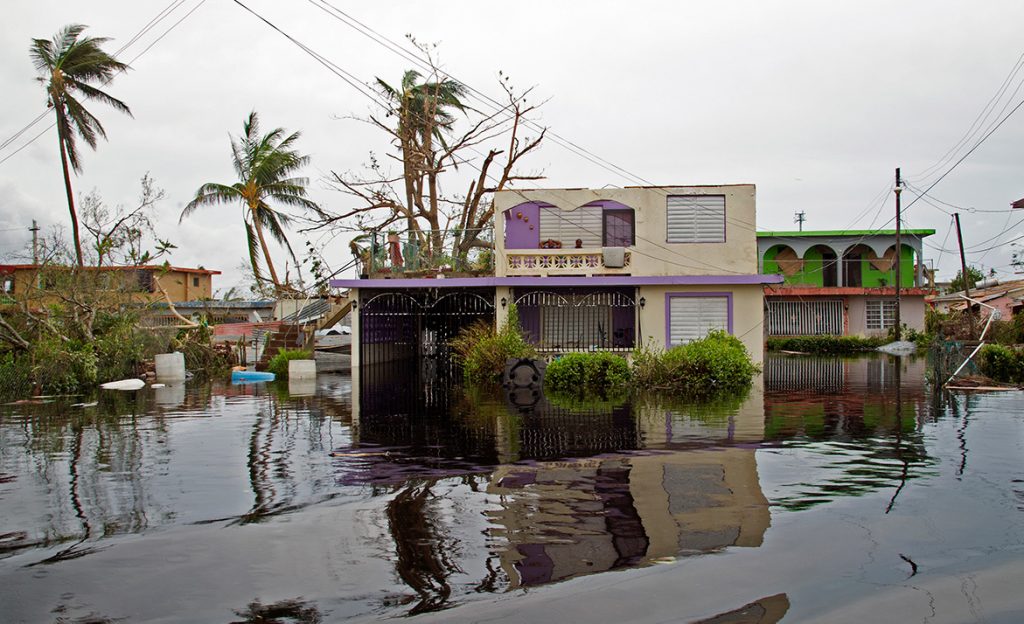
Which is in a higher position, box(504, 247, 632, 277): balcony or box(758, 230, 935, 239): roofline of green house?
box(758, 230, 935, 239): roofline of green house

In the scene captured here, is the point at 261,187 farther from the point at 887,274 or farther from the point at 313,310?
the point at 887,274

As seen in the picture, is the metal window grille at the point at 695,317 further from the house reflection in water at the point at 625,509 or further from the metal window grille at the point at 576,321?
the house reflection in water at the point at 625,509

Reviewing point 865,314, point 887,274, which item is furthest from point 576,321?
point 887,274

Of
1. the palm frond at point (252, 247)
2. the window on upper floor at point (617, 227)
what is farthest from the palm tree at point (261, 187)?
the window on upper floor at point (617, 227)

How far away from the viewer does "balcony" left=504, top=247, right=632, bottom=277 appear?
22.3 m

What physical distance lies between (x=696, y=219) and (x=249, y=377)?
1318 cm

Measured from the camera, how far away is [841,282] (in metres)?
44.6

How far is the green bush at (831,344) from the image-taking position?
124 ft

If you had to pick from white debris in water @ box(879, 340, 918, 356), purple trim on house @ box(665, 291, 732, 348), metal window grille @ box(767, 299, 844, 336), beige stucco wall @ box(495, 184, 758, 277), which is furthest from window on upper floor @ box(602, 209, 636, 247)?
metal window grille @ box(767, 299, 844, 336)

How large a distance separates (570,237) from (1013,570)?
1782cm

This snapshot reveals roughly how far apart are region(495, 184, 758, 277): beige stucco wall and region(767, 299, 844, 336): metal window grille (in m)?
21.3

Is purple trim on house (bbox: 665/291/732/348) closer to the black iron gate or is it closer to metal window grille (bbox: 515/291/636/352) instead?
metal window grille (bbox: 515/291/636/352)

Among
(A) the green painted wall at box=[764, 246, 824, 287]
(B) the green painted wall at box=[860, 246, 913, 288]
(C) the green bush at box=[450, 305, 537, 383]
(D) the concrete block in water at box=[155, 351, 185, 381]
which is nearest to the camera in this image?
(C) the green bush at box=[450, 305, 537, 383]

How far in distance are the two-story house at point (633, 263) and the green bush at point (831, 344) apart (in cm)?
1715
